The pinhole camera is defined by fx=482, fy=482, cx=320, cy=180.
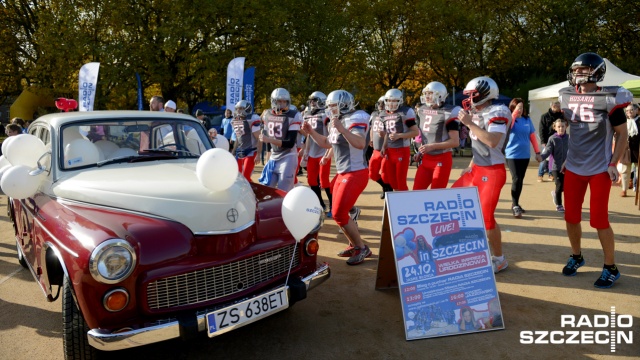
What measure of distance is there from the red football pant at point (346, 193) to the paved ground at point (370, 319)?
648 millimetres

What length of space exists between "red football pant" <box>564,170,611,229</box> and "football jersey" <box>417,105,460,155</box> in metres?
1.73

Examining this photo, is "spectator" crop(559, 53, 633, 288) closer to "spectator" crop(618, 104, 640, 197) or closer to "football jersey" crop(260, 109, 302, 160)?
"football jersey" crop(260, 109, 302, 160)

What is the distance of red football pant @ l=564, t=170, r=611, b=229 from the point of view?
4.57 meters

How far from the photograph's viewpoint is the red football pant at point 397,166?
776cm

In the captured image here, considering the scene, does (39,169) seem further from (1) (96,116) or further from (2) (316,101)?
(2) (316,101)

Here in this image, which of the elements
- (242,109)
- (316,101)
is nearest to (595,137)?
(316,101)

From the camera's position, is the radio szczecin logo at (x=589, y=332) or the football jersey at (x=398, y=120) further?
the football jersey at (x=398, y=120)

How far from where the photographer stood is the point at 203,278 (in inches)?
124

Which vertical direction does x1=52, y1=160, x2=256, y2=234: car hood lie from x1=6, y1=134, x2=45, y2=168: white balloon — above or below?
below

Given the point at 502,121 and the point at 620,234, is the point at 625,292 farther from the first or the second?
the point at 620,234

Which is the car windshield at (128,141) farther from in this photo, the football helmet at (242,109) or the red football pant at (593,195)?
the football helmet at (242,109)

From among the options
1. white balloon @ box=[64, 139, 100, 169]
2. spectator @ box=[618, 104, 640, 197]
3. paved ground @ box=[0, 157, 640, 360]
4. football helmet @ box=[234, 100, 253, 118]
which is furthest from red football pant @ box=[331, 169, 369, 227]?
spectator @ box=[618, 104, 640, 197]

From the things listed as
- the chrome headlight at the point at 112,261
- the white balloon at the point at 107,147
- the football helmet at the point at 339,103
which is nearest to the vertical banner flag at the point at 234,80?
the football helmet at the point at 339,103

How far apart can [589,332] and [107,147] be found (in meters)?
4.31
